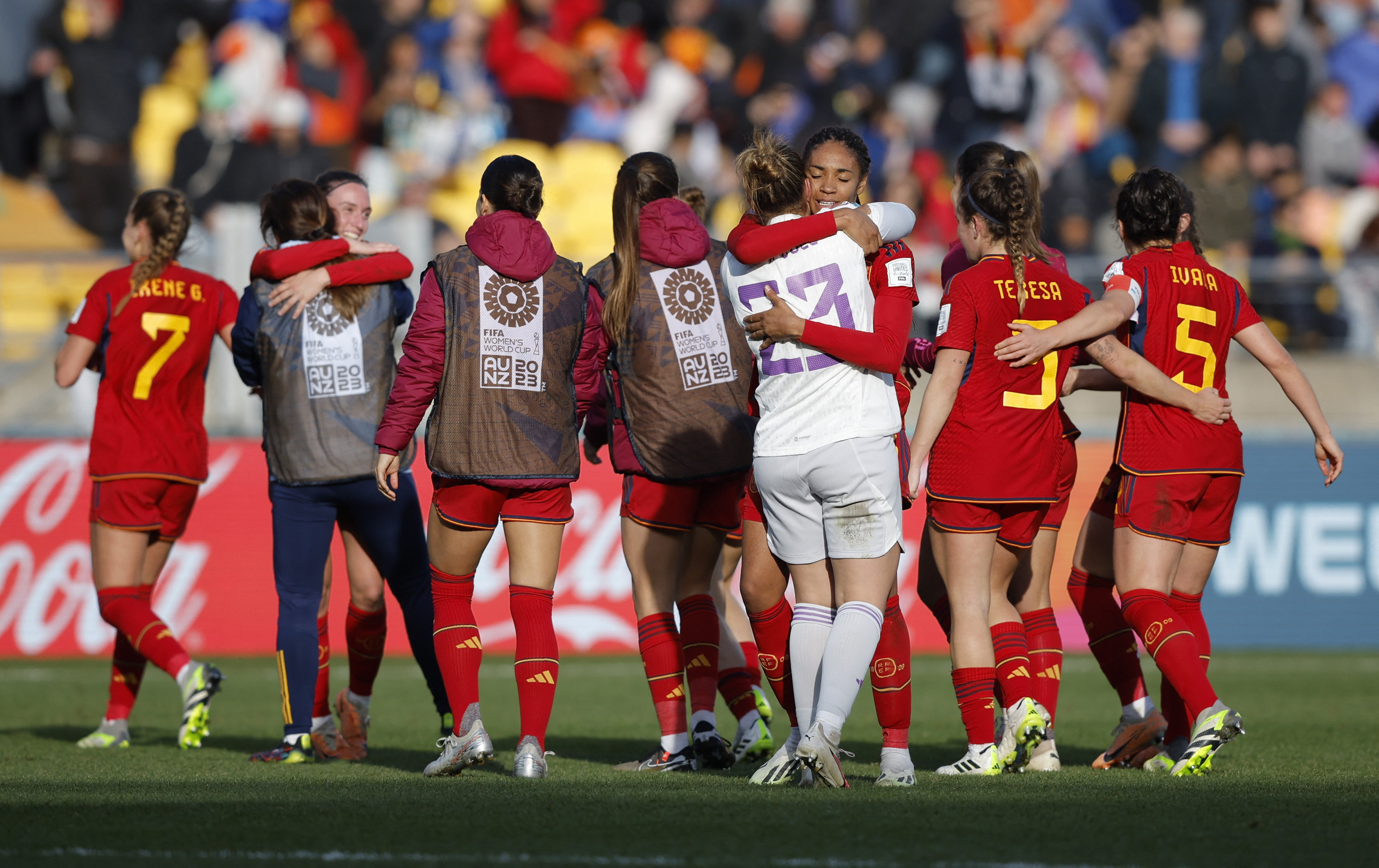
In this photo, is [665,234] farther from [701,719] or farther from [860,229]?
[701,719]

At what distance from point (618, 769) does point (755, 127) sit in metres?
2.56

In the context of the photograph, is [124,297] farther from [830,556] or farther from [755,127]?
[830,556]

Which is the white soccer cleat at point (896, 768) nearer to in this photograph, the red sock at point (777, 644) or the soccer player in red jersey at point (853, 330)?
the soccer player in red jersey at point (853, 330)

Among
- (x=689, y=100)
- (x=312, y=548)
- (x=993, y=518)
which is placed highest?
(x=689, y=100)

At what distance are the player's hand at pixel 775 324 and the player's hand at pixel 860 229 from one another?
0.32 metres

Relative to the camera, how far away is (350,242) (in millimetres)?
6367

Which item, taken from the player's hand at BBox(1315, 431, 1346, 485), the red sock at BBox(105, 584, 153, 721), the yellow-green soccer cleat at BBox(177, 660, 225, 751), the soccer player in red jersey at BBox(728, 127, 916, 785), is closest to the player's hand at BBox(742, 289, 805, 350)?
the soccer player in red jersey at BBox(728, 127, 916, 785)

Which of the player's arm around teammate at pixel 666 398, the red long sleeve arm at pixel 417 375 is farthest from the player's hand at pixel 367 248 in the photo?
the player's arm around teammate at pixel 666 398

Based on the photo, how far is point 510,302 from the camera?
5.64 metres

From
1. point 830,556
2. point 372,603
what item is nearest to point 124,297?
point 372,603

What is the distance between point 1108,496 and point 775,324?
6.43ft

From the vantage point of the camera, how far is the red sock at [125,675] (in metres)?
7.11

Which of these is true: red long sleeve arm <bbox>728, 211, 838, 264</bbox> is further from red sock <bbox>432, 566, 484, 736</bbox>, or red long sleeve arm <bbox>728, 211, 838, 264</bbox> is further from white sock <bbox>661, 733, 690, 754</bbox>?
white sock <bbox>661, 733, 690, 754</bbox>

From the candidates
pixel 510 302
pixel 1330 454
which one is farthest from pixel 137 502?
pixel 1330 454
